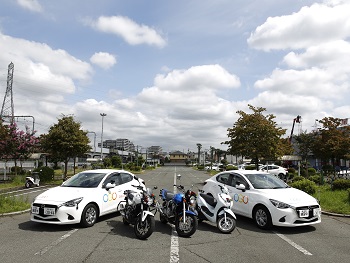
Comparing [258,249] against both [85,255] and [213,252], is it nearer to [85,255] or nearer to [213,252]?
[213,252]

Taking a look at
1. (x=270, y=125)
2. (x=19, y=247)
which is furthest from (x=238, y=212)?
(x=270, y=125)

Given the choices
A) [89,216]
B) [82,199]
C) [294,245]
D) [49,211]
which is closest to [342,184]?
[294,245]

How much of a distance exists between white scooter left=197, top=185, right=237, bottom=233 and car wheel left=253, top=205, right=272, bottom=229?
0.94 m

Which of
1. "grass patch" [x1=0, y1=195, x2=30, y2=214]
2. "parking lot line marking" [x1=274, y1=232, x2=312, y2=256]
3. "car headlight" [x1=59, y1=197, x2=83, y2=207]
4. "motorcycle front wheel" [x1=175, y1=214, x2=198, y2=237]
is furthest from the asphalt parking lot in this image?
"grass patch" [x1=0, y1=195, x2=30, y2=214]

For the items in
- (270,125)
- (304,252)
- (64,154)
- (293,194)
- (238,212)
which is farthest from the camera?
(64,154)

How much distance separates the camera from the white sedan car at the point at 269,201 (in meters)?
7.81

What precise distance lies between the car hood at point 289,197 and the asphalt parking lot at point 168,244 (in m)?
0.76

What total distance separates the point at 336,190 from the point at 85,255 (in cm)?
1327

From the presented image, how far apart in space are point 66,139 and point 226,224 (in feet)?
65.0

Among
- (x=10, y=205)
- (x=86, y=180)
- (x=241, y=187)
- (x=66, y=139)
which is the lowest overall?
(x=10, y=205)

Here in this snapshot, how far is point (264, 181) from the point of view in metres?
9.32

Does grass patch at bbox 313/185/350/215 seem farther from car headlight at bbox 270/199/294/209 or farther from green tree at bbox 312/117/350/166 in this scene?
green tree at bbox 312/117/350/166

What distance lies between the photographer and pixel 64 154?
2584 cm

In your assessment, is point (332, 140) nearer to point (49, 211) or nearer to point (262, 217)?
point (262, 217)
